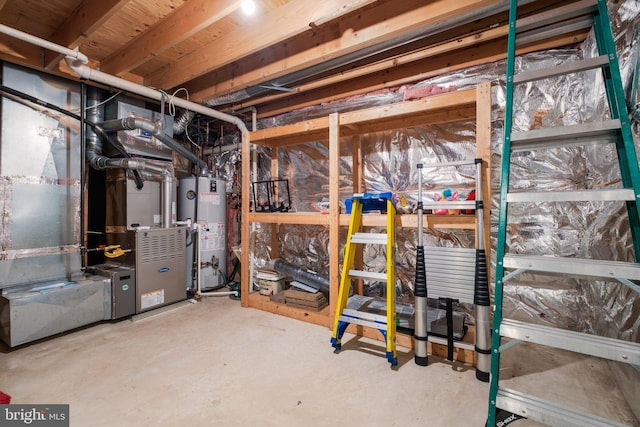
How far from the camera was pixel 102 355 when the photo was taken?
6.63 feet

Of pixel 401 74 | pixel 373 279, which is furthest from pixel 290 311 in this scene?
pixel 401 74

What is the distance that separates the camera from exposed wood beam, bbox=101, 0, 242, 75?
1.92 meters

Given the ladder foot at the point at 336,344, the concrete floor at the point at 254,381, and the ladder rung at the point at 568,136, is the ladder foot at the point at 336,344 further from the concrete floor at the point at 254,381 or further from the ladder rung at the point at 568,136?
the ladder rung at the point at 568,136

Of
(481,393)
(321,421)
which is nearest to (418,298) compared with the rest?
(481,393)

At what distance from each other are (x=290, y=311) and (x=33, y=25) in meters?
3.31

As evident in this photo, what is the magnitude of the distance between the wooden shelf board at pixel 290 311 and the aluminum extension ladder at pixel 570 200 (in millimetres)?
1575

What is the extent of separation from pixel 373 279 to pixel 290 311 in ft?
3.42

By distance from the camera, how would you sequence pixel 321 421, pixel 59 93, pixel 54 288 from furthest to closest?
1. pixel 59 93
2. pixel 54 288
3. pixel 321 421

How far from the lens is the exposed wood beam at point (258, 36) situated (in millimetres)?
1885

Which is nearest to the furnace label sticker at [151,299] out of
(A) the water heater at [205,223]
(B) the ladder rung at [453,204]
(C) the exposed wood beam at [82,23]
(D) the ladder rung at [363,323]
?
(A) the water heater at [205,223]

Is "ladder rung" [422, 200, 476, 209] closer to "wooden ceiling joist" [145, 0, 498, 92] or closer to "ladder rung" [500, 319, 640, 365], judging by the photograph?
"ladder rung" [500, 319, 640, 365]

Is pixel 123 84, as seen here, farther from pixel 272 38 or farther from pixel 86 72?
pixel 272 38

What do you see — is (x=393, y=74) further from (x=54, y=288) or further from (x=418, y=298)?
(x=54, y=288)

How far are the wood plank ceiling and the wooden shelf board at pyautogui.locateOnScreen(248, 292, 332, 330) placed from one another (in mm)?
2216
